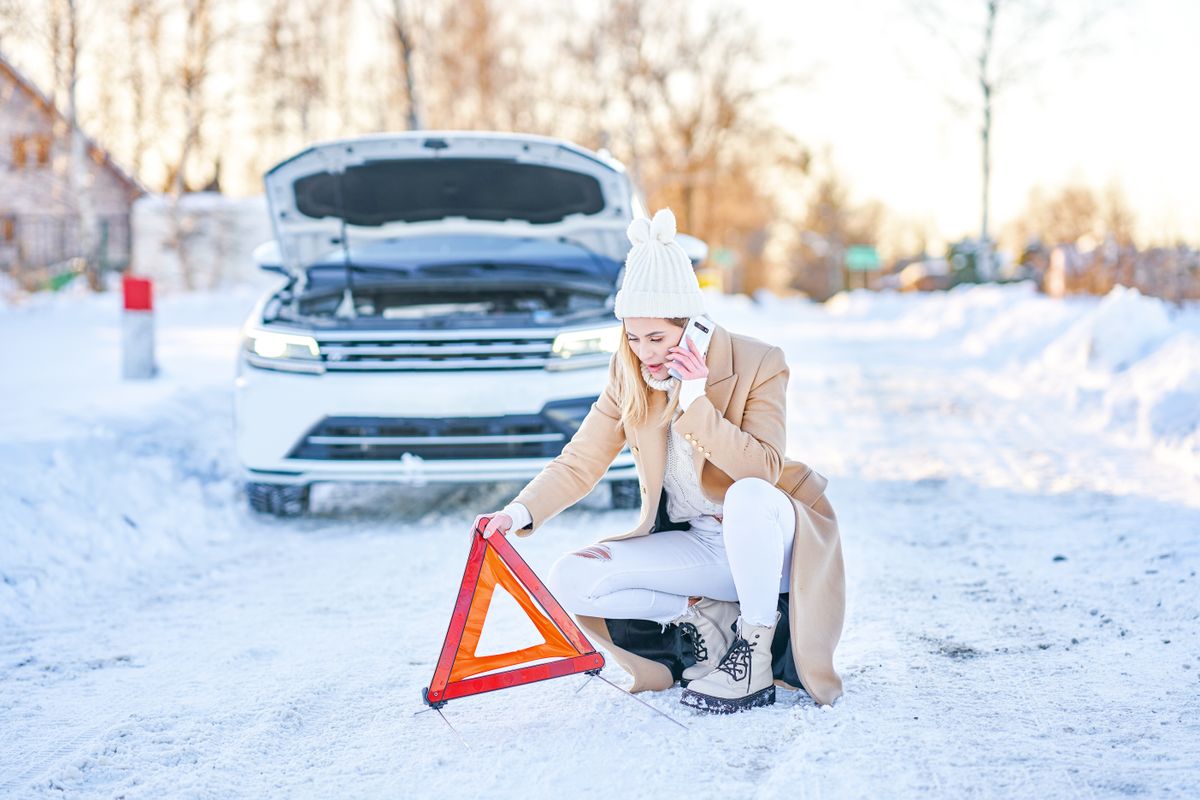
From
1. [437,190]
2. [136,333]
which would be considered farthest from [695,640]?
[136,333]

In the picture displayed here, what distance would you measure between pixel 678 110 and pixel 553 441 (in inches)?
1244

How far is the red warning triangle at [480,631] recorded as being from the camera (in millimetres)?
3127

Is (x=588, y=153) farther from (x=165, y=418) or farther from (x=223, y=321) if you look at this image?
(x=223, y=321)

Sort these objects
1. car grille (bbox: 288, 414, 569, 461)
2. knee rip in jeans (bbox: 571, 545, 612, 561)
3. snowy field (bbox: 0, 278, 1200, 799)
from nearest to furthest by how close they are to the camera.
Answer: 1. snowy field (bbox: 0, 278, 1200, 799)
2. knee rip in jeans (bbox: 571, 545, 612, 561)
3. car grille (bbox: 288, 414, 569, 461)

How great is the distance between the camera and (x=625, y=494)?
5891 mm

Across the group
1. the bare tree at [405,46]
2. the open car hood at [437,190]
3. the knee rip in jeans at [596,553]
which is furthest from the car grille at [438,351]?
the bare tree at [405,46]

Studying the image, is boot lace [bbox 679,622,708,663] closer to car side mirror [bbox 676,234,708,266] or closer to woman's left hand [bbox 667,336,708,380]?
woman's left hand [bbox 667,336,708,380]

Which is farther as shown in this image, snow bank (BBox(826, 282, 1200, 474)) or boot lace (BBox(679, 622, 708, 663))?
snow bank (BBox(826, 282, 1200, 474))

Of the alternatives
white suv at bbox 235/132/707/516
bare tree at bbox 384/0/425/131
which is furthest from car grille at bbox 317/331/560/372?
bare tree at bbox 384/0/425/131

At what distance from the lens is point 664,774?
2729 millimetres

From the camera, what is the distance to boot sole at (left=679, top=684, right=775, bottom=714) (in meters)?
3.12

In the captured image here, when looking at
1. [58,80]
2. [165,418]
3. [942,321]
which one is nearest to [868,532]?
[165,418]

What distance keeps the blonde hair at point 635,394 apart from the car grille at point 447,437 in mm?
2183

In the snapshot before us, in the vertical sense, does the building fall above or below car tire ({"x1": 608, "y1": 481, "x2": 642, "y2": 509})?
above
